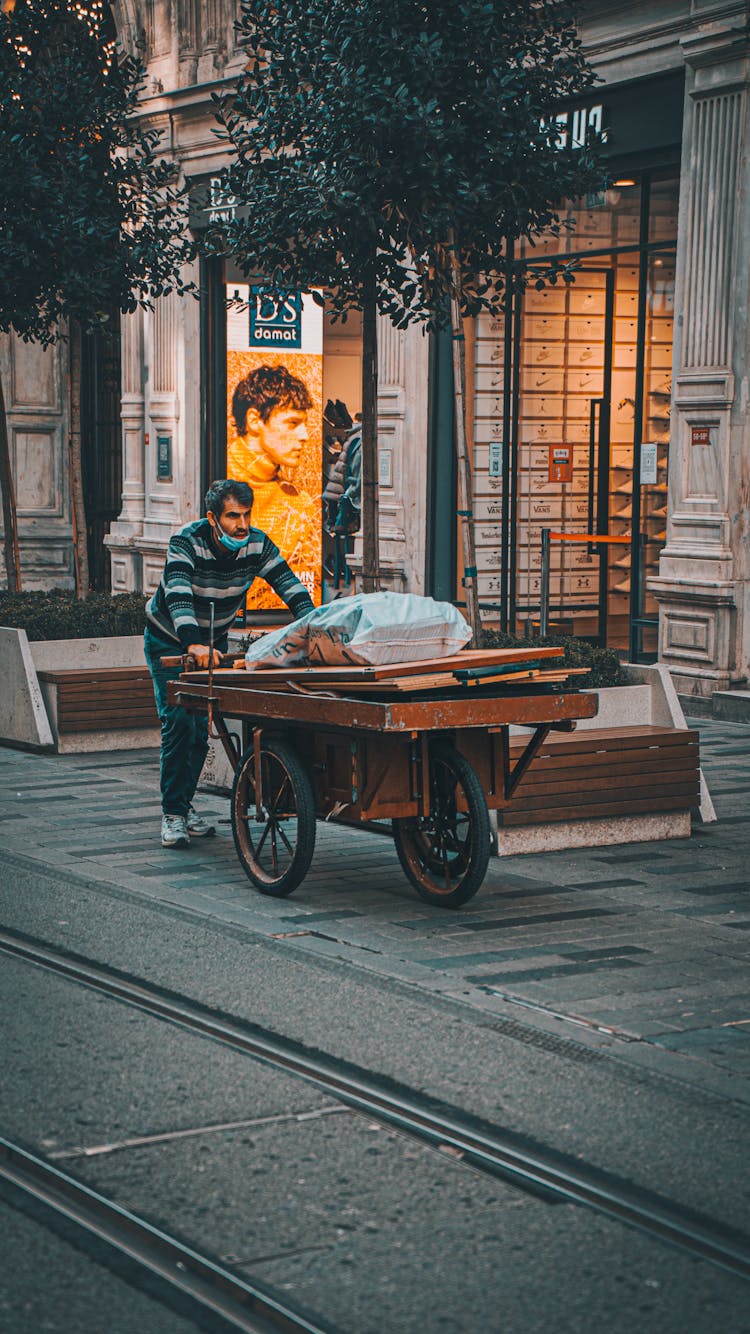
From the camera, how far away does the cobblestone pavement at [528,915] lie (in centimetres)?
601

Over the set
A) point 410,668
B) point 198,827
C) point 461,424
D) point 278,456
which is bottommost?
point 198,827

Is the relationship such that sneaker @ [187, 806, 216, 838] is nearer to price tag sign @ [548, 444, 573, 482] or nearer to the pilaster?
price tag sign @ [548, 444, 573, 482]

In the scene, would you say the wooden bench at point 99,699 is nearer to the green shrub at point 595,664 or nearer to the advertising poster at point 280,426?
the green shrub at point 595,664

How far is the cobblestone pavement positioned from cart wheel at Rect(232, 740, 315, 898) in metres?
0.11

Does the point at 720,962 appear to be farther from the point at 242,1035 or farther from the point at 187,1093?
the point at 187,1093

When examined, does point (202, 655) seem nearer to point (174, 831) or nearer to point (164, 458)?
point (174, 831)

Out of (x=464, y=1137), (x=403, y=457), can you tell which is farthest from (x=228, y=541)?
(x=403, y=457)

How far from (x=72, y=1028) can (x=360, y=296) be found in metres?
6.56

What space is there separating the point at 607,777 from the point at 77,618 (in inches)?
225

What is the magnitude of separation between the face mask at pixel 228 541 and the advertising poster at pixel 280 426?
1044 centimetres

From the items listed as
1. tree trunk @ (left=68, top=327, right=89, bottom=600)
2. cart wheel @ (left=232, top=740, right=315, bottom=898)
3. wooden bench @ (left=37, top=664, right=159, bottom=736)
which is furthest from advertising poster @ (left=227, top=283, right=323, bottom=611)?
cart wheel @ (left=232, top=740, right=315, bottom=898)

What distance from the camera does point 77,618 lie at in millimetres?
13500

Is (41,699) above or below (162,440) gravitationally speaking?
below

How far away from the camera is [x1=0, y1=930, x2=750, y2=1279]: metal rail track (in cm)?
426
